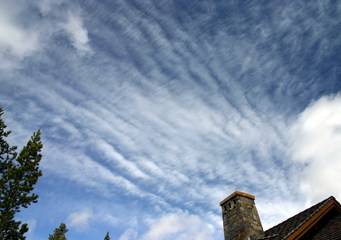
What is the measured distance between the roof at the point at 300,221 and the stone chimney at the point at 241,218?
75 cm

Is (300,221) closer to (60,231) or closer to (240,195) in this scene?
(240,195)

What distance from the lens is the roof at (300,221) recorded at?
1247 centimetres

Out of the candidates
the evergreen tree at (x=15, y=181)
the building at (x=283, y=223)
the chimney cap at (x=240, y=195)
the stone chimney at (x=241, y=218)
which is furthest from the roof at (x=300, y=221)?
the evergreen tree at (x=15, y=181)

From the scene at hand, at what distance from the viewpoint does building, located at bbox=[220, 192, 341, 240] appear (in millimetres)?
12527

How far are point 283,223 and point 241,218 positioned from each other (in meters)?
2.39

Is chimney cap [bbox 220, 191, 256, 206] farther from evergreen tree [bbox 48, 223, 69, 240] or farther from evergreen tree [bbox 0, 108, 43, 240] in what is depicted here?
evergreen tree [bbox 48, 223, 69, 240]

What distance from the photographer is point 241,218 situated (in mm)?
14516

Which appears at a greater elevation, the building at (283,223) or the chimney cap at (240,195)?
the chimney cap at (240,195)

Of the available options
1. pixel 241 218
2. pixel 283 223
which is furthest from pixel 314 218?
pixel 241 218

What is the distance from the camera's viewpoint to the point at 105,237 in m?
34.8

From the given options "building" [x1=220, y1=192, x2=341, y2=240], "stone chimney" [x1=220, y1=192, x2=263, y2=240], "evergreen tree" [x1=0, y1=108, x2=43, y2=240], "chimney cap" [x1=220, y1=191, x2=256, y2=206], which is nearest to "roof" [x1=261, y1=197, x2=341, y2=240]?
"building" [x1=220, y1=192, x2=341, y2=240]

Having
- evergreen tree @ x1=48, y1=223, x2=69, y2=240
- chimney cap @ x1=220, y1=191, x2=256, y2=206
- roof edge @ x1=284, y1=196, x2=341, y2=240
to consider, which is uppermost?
evergreen tree @ x1=48, y1=223, x2=69, y2=240

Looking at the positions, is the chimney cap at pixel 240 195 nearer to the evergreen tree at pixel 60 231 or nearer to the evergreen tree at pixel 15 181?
the evergreen tree at pixel 15 181

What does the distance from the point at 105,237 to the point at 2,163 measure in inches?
632
